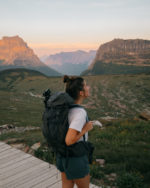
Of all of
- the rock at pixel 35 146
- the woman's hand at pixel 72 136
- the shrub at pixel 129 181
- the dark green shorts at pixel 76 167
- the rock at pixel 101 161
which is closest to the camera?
the woman's hand at pixel 72 136

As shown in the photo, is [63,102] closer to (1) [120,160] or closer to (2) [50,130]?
(2) [50,130]

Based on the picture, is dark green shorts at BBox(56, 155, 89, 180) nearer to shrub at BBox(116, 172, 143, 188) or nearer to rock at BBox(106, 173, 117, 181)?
shrub at BBox(116, 172, 143, 188)

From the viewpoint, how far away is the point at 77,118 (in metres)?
2.74

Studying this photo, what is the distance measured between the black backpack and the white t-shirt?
2.9 inches

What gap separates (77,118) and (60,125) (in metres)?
0.28

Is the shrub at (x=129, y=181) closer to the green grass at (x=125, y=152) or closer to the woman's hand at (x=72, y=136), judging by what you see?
the green grass at (x=125, y=152)

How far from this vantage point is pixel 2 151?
7.09 m

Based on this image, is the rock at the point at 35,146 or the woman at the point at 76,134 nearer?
the woman at the point at 76,134

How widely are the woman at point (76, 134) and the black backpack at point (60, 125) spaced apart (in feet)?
0.28

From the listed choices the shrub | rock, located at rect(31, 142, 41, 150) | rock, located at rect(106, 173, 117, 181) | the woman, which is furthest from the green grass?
the woman

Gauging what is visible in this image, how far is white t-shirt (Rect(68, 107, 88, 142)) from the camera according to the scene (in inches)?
107

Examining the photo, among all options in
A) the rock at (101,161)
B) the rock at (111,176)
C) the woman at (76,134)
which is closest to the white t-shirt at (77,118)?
the woman at (76,134)

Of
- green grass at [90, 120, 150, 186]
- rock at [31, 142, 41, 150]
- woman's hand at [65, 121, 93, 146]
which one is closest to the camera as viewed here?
woman's hand at [65, 121, 93, 146]

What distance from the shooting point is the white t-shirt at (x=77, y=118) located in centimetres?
271
